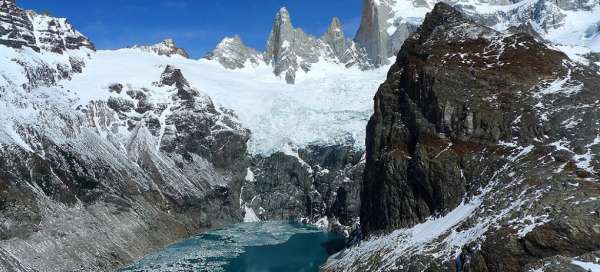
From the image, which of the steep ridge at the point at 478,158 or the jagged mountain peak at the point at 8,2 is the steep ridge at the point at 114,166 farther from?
the steep ridge at the point at 478,158

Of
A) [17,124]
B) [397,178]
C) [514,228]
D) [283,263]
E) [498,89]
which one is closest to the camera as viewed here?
[514,228]

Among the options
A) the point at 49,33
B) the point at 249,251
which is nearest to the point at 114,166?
the point at 249,251

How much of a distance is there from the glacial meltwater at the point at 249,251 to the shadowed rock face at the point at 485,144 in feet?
95.9

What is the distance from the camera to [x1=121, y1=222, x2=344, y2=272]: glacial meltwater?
117981 millimetres

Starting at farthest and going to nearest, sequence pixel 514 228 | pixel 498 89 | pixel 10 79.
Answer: pixel 10 79, pixel 498 89, pixel 514 228

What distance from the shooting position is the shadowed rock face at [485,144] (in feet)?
177

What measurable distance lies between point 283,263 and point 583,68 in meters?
66.3

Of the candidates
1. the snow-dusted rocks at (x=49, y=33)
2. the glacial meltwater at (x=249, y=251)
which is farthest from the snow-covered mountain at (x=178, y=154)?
the glacial meltwater at (x=249, y=251)

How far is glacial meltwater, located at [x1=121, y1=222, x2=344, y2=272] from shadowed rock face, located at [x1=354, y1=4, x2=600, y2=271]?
1151 inches

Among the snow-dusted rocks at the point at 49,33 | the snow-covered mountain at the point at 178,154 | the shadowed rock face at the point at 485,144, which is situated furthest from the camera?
the snow-dusted rocks at the point at 49,33

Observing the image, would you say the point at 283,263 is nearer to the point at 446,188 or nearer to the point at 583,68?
the point at 446,188

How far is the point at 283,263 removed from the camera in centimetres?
12281

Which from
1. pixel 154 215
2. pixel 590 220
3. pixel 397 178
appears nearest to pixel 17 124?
pixel 154 215

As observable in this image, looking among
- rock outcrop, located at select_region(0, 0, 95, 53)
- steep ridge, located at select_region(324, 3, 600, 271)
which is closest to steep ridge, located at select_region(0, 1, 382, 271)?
rock outcrop, located at select_region(0, 0, 95, 53)
